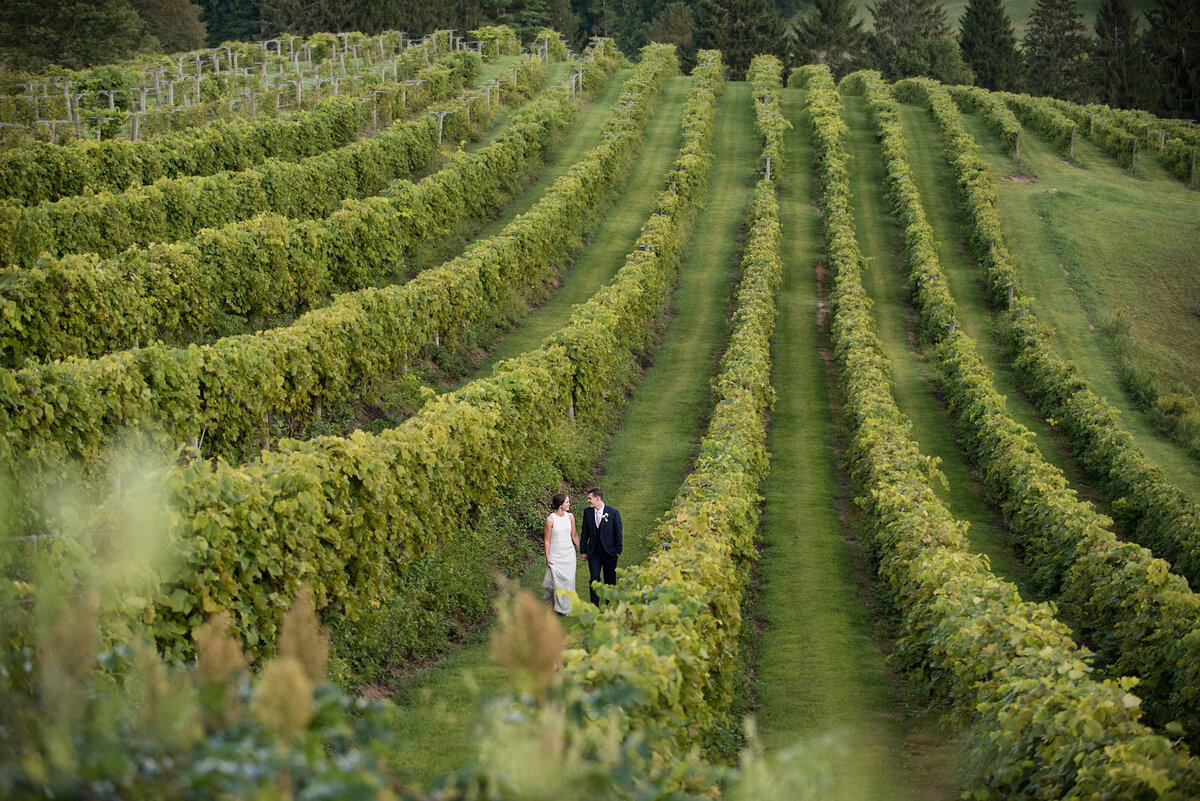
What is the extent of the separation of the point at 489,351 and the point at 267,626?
20395mm

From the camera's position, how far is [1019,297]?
4009cm

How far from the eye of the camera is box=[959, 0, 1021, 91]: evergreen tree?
4126 inches

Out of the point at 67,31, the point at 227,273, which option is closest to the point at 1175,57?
the point at 67,31

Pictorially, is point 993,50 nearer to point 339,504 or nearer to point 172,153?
point 172,153

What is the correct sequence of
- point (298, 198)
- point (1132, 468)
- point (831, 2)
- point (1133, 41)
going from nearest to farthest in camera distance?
point (1132, 468) → point (298, 198) → point (1133, 41) → point (831, 2)

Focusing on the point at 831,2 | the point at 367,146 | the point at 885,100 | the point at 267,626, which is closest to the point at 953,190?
the point at 885,100

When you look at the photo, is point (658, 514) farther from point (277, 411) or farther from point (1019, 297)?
point (1019, 297)

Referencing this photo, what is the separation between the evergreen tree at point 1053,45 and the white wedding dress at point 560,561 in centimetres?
10480

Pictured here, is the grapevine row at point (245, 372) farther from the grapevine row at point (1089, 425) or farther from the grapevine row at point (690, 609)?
the grapevine row at point (1089, 425)

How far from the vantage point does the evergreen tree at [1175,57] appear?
87.8 m

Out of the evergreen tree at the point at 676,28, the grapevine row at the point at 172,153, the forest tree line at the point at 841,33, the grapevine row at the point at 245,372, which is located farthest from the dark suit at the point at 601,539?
the evergreen tree at the point at 676,28

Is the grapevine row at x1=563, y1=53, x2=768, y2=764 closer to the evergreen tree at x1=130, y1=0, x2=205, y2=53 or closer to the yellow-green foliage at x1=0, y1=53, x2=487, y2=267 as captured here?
the yellow-green foliage at x1=0, y1=53, x2=487, y2=267

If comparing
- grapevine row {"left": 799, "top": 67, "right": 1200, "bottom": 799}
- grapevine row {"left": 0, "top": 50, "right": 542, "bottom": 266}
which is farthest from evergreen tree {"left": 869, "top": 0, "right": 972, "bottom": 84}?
grapevine row {"left": 799, "top": 67, "right": 1200, "bottom": 799}

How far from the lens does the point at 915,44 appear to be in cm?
10356
